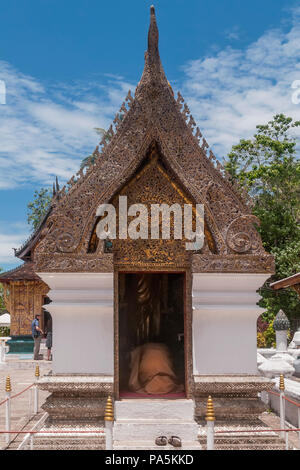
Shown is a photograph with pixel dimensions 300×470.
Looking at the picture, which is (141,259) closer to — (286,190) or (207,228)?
(207,228)

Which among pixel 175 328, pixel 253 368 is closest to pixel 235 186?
pixel 253 368

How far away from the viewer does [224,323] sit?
18.2ft

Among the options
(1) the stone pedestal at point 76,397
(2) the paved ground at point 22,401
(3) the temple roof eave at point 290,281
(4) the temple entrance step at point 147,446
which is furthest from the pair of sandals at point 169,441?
(3) the temple roof eave at point 290,281

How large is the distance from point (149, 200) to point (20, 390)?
7.26 metres

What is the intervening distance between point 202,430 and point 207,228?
79.8 inches

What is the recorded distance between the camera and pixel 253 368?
18.1ft

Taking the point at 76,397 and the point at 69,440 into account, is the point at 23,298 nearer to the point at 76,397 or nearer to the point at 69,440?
the point at 76,397

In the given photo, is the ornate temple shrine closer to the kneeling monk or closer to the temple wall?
the temple wall

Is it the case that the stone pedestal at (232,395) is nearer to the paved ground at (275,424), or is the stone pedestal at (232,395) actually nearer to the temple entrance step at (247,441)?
the temple entrance step at (247,441)

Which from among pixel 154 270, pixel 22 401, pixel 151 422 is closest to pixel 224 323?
pixel 154 270

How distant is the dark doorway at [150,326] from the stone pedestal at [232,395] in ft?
3.82

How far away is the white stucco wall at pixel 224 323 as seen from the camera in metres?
5.50

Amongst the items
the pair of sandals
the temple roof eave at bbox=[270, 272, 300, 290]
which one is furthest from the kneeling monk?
the temple roof eave at bbox=[270, 272, 300, 290]

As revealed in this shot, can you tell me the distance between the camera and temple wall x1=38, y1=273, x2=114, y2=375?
5.47m
